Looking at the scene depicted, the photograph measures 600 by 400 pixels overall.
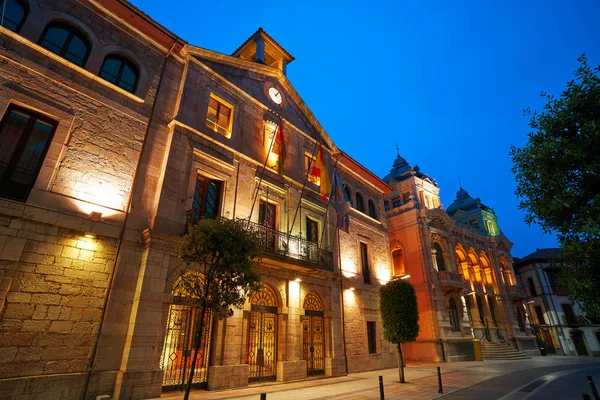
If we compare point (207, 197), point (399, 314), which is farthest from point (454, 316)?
point (207, 197)

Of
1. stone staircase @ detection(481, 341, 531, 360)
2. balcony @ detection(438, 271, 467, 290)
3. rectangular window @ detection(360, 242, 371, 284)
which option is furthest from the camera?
stone staircase @ detection(481, 341, 531, 360)

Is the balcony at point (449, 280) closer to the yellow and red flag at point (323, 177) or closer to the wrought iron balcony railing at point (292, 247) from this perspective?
the wrought iron balcony railing at point (292, 247)

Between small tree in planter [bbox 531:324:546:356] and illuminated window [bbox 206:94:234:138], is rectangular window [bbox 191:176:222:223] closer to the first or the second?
illuminated window [bbox 206:94:234:138]

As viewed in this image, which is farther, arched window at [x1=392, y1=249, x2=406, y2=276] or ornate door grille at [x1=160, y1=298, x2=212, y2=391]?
arched window at [x1=392, y1=249, x2=406, y2=276]

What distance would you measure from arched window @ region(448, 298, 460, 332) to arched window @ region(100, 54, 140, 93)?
24728 millimetres

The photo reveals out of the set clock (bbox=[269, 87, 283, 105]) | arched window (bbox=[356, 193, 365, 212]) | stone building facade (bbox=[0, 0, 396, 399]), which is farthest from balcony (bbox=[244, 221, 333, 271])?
clock (bbox=[269, 87, 283, 105])

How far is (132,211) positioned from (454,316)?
934 inches

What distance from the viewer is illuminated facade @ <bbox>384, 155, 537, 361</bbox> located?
21781mm

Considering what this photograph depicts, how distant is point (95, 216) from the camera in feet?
29.0

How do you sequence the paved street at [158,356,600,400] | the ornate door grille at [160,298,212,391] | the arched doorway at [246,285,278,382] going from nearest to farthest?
the paved street at [158,356,600,400] < the ornate door grille at [160,298,212,391] < the arched doorway at [246,285,278,382]

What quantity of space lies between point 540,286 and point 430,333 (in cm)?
2151

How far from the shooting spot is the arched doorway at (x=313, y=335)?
532 inches

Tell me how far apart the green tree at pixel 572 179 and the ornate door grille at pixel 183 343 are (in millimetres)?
10207

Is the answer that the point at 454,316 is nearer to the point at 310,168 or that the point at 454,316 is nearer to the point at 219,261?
the point at 310,168
